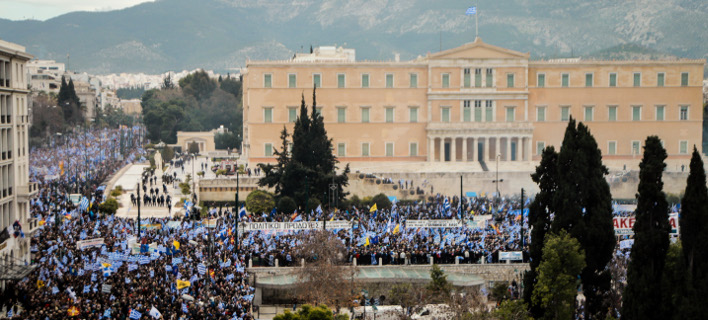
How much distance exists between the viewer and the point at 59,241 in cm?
3669

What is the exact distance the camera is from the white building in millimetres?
34562

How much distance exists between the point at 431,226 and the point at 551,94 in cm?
3035

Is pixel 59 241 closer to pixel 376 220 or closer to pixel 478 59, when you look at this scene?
pixel 376 220

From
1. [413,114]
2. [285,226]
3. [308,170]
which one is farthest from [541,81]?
[285,226]

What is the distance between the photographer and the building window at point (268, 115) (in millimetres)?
69938

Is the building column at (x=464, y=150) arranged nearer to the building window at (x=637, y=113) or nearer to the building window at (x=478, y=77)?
the building window at (x=478, y=77)

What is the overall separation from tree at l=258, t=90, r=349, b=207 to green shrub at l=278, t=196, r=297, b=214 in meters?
1.15

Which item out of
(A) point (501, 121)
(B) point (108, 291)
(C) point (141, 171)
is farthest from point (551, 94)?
(B) point (108, 291)

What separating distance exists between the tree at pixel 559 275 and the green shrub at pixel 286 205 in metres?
23.4

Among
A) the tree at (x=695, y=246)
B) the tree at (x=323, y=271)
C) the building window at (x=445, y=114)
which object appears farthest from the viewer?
Result: the building window at (x=445, y=114)

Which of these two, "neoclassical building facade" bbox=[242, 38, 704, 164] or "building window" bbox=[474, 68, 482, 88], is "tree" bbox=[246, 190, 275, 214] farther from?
"building window" bbox=[474, 68, 482, 88]

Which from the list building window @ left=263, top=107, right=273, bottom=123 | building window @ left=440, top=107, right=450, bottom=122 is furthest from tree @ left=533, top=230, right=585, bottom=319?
building window @ left=263, top=107, right=273, bottom=123

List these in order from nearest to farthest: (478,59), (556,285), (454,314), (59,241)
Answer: (556,285), (454,314), (59,241), (478,59)

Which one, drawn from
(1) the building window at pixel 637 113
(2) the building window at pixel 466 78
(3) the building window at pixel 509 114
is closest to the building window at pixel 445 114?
(2) the building window at pixel 466 78
